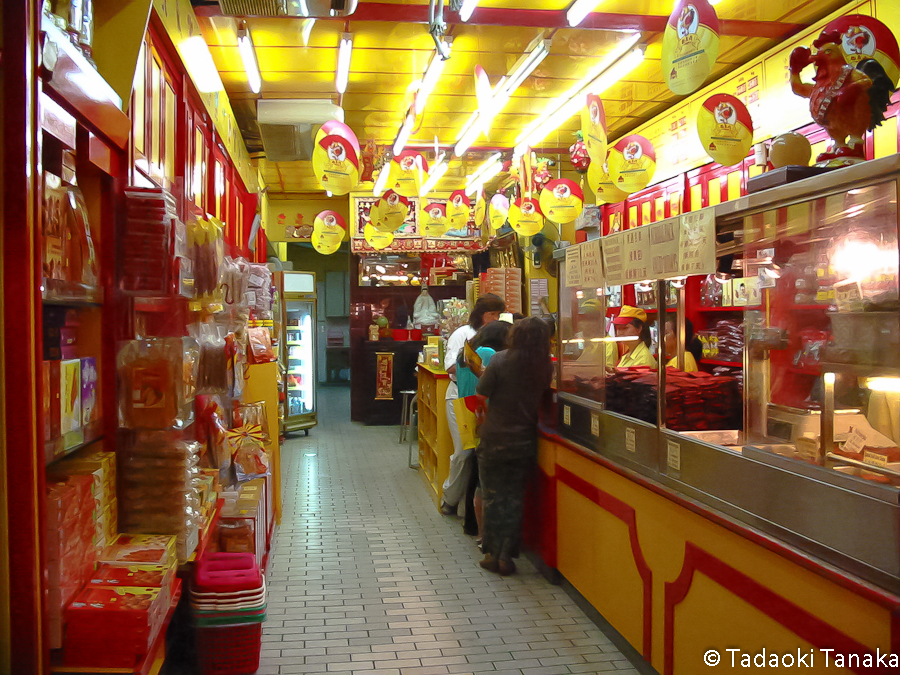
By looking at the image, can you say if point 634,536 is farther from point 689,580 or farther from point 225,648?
point 225,648

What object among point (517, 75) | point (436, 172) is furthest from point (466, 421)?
point (436, 172)

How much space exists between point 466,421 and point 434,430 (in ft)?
3.95

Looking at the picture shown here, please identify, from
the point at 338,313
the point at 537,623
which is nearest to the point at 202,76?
the point at 537,623

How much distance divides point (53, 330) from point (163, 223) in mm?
512

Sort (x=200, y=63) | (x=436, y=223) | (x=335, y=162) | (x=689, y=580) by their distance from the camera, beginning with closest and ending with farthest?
(x=689, y=580) < (x=200, y=63) < (x=335, y=162) < (x=436, y=223)

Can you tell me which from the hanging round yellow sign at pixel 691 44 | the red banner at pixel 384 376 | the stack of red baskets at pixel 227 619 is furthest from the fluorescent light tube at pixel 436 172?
the stack of red baskets at pixel 227 619

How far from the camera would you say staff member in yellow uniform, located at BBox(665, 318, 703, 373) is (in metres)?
4.91

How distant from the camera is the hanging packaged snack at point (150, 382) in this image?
232 centimetres

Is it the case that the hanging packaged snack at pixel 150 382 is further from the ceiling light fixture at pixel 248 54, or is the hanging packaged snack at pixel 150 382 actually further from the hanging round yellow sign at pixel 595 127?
the hanging round yellow sign at pixel 595 127

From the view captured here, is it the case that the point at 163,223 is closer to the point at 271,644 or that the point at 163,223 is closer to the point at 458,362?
the point at 271,644

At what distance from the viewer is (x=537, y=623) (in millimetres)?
3723

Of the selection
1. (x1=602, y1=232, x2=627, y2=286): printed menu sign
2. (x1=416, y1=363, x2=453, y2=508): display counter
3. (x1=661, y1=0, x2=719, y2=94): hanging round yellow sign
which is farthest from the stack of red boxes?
(x1=416, y1=363, x2=453, y2=508): display counter

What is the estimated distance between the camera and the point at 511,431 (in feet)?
14.4

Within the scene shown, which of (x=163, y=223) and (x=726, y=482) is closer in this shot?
(x=163, y=223)
